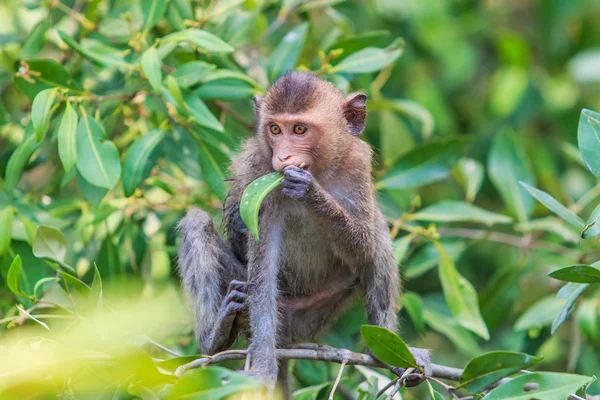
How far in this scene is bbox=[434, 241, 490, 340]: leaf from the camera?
599cm

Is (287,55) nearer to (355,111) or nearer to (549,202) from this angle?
(355,111)

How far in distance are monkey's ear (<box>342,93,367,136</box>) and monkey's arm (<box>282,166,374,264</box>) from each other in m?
0.44

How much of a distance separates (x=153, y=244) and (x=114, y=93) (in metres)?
1.33

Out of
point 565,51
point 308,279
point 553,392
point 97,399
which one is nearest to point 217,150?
point 308,279

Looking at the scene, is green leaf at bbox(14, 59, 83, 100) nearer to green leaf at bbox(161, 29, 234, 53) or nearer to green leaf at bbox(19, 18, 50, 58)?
green leaf at bbox(19, 18, 50, 58)

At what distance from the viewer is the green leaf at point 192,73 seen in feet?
18.6

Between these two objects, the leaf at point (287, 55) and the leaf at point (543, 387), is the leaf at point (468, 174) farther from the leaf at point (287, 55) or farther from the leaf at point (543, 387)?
the leaf at point (543, 387)

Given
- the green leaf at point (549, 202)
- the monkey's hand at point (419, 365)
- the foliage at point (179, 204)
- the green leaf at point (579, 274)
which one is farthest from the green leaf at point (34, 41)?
the green leaf at point (579, 274)

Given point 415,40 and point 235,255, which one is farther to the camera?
point 415,40

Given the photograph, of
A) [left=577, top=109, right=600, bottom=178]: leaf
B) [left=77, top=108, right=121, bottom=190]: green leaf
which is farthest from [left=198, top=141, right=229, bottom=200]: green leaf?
[left=577, top=109, right=600, bottom=178]: leaf

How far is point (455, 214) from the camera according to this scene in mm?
6703

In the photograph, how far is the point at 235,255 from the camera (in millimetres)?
5996

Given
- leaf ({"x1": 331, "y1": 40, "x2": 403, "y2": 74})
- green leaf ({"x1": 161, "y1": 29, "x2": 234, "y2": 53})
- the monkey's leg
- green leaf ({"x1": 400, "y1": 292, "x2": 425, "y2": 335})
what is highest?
green leaf ({"x1": 161, "y1": 29, "x2": 234, "y2": 53})

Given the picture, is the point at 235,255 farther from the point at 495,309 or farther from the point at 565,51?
the point at 565,51
